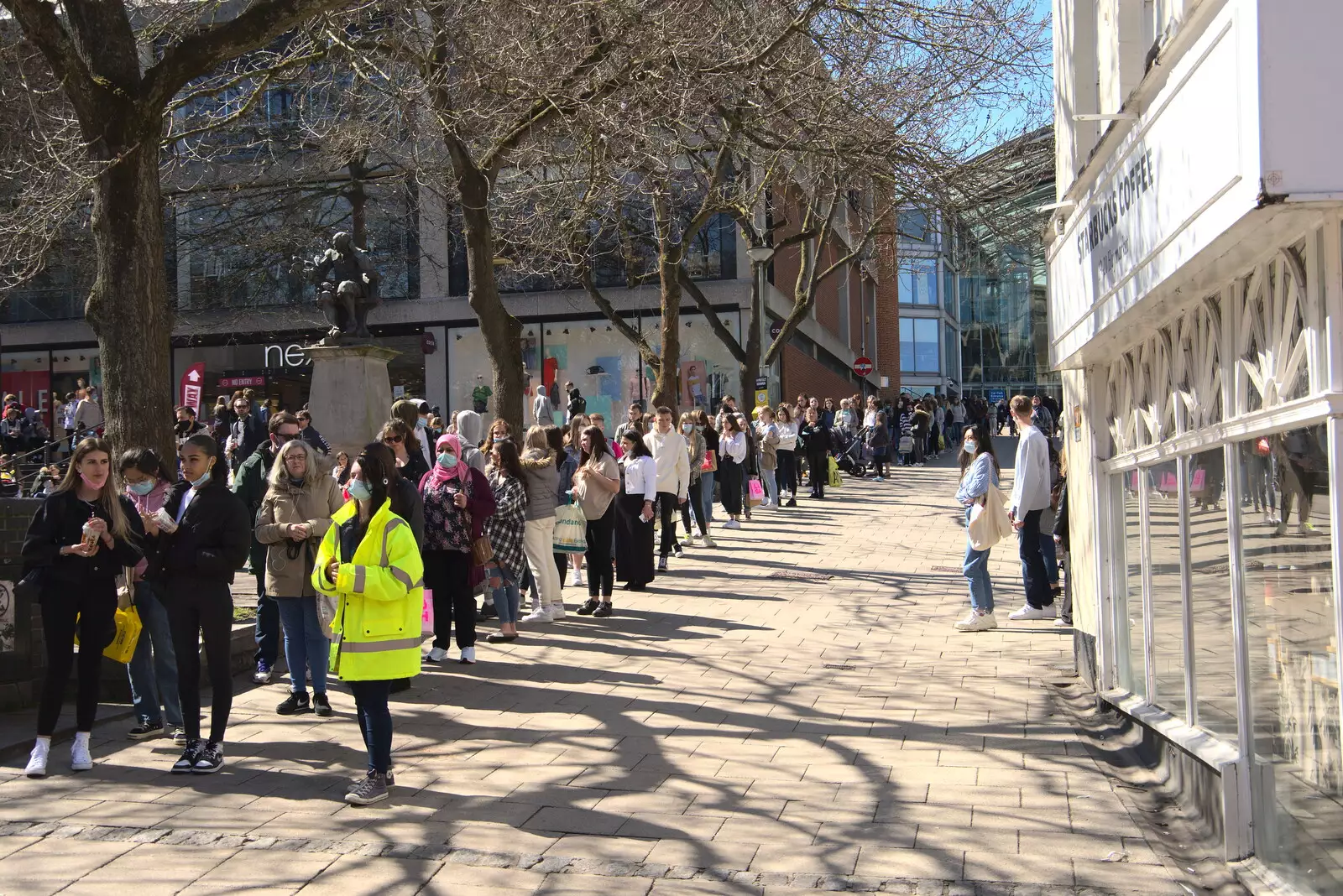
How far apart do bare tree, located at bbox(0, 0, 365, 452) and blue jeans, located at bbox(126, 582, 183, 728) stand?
2.42 meters

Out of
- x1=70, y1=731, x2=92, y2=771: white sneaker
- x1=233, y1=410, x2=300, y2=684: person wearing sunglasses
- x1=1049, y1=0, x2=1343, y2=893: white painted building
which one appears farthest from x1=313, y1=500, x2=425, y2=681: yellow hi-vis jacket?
x1=1049, y1=0, x2=1343, y2=893: white painted building

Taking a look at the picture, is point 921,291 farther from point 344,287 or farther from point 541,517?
point 541,517

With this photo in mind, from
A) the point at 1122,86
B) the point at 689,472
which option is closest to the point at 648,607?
the point at 689,472

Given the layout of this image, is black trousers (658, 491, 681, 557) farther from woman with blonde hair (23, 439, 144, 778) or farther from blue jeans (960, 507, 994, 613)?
woman with blonde hair (23, 439, 144, 778)

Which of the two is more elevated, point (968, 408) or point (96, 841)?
point (968, 408)

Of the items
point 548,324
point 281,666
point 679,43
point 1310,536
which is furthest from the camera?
point 548,324

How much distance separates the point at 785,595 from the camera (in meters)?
13.9

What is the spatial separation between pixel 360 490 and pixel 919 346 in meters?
Answer: 72.9

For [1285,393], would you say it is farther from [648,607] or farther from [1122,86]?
[648,607]

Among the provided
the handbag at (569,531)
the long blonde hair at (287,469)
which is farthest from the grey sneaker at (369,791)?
the handbag at (569,531)

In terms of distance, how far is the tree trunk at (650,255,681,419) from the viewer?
2281cm

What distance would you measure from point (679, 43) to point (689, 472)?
7.48m

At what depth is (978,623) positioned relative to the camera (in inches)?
460

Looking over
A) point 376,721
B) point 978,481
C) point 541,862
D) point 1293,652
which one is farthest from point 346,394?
point 1293,652
